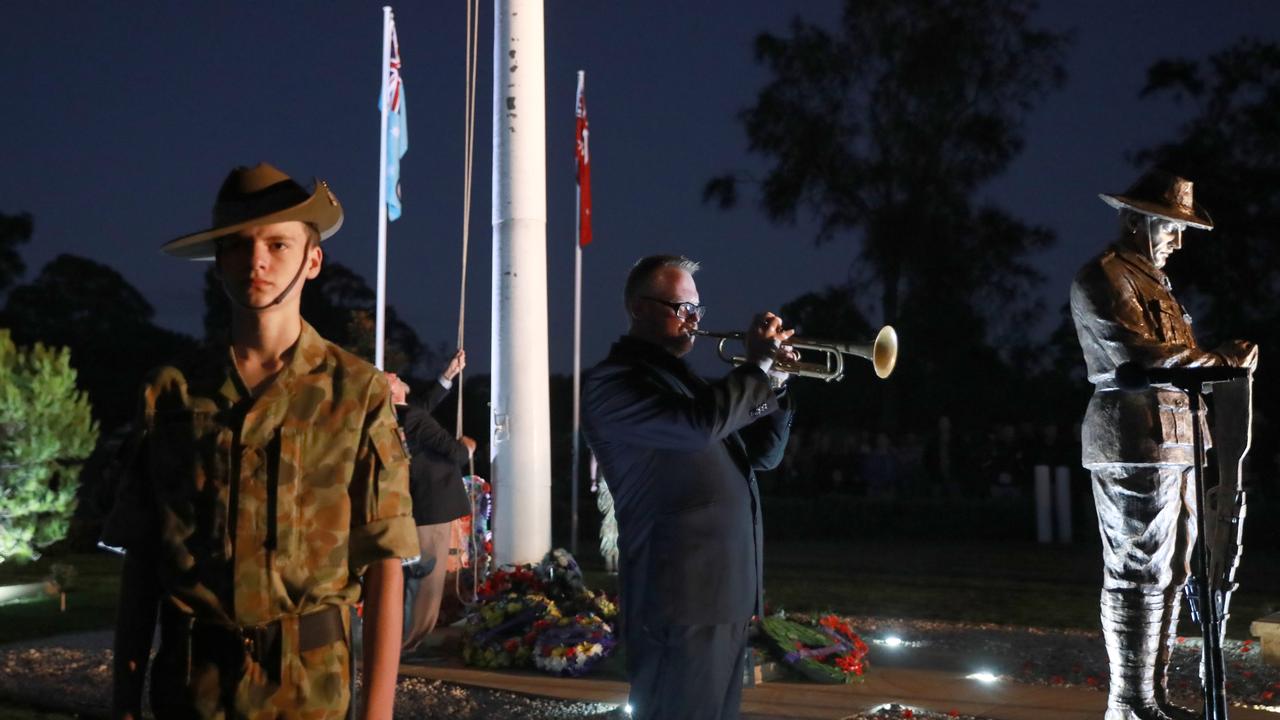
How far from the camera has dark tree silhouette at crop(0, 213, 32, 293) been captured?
34938 millimetres

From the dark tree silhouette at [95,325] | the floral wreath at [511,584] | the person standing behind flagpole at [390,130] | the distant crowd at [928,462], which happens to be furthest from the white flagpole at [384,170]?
the dark tree silhouette at [95,325]

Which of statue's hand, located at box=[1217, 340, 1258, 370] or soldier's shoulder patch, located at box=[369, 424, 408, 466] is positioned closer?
soldier's shoulder patch, located at box=[369, 424, 408, 466]

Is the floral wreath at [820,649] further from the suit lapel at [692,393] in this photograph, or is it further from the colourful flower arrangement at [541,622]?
the suit lapel at [692,393]

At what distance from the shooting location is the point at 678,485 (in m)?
4.25

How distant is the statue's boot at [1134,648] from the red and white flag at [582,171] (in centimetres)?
1105

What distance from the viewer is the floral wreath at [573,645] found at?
8094 mm

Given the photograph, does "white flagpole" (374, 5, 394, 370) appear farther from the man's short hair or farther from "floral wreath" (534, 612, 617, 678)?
the man's short hair

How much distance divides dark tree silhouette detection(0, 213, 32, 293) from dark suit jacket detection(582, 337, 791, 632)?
34618 millimetres

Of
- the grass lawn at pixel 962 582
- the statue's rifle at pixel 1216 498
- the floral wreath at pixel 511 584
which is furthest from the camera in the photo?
the grass lawn at pixel 962 582

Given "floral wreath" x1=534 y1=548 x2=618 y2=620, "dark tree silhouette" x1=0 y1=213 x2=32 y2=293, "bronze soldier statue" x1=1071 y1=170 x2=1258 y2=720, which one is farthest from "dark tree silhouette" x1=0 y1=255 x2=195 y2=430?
"bronze soldier statue" x1=1071 y1=170 x2=1258 y2=720

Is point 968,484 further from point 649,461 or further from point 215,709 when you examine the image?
point 215,709

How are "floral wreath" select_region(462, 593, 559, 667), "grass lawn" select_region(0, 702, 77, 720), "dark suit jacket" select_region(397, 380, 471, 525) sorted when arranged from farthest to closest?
"floral wreath" select_region(462, 593, 559, 667) < "dark suit jacket" select_region(397, 380, 471, 525) < "grass lawn" select_region(0, 702, 77, 720)

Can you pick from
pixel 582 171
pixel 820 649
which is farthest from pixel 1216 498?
pixel 582 171

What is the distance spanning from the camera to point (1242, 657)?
28.9ft
